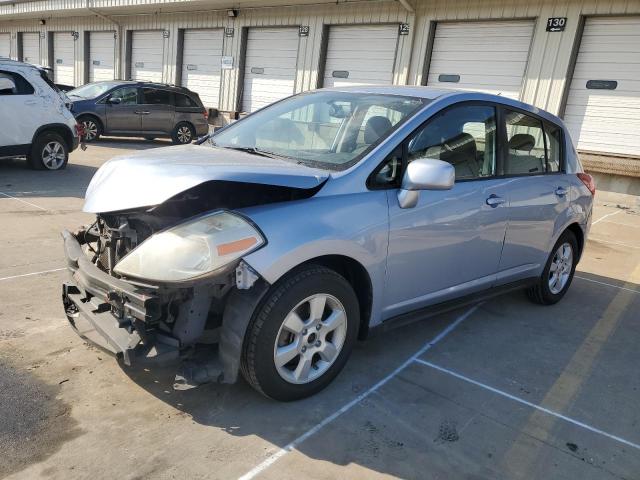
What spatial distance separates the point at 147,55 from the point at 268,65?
660cm

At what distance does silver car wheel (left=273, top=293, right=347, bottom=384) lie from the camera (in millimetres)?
2889

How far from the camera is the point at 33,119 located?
9.11 meters

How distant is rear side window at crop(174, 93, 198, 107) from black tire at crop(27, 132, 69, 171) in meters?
6.10

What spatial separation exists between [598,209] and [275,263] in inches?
397

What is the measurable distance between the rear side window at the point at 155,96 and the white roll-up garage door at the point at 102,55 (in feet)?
27.7

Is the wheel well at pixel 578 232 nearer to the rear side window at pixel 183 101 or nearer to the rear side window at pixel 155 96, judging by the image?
the rear side window at pixel 155 96

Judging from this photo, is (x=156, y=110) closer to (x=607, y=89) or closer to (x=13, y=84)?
(x=13, y=84)

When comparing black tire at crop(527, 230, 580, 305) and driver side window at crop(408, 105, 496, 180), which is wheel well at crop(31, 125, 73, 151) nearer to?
driver side window at crop(408, 105, 496, 180)

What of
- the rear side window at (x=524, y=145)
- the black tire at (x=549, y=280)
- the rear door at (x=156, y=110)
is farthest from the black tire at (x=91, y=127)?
the black tire at (x=549, y=280)

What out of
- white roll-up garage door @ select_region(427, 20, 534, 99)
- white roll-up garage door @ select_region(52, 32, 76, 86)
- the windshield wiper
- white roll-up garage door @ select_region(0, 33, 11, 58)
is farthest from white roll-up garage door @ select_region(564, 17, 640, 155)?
white roll-up garage door @ select_region(0, 33, 11, 58)

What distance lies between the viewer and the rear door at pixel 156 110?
14.8 m

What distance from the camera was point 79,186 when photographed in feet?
28.5

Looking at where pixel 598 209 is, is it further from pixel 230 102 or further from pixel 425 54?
pixel 230 102

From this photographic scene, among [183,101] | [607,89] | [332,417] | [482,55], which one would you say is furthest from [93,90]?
[332,417]
